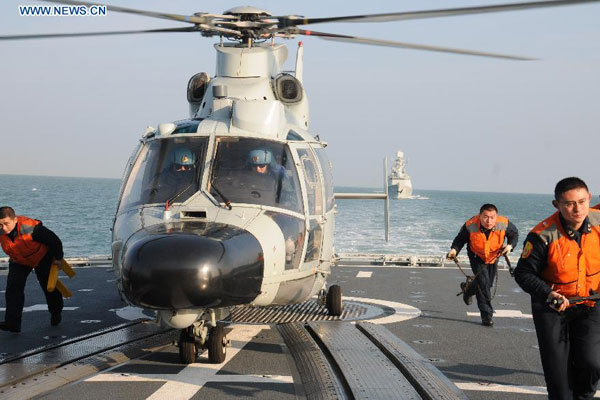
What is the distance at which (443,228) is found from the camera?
56594 mm

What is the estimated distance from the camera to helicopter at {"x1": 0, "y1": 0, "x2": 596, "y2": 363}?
20.0 feet

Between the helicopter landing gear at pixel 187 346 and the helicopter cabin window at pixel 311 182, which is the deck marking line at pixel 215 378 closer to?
the helicopter landing gear at pixel 187 346

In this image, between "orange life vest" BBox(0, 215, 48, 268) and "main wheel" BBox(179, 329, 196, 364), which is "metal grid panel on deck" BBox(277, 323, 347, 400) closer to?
"main wheel" BBox(179, 329, 196, 364)

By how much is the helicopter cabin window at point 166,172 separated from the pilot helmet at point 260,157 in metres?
0.49

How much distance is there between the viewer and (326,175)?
928cm

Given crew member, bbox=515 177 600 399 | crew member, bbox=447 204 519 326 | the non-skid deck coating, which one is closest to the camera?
crew member, bbox=515 177 600 399

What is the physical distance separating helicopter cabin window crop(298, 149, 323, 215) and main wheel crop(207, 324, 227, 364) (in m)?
1.69

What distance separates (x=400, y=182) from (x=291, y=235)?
113 meters

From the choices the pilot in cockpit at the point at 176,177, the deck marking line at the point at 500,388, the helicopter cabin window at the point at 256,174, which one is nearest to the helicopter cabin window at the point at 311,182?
the helicopter cabin window at the point at 256,174

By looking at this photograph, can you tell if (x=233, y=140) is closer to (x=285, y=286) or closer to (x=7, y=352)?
(x=285, y=286)

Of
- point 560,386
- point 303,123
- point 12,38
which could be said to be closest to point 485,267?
point 303,123

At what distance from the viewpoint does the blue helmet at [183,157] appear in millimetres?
7820

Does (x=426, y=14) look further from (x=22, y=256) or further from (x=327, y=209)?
(x=22, y=256)

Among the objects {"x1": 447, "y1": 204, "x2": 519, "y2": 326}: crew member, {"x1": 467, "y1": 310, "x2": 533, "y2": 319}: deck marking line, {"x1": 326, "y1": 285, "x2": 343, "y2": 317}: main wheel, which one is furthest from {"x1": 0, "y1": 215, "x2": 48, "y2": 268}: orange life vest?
{"x1": 467, "y1": 310, "x2": 533, "y2": 319}: deck marking line
